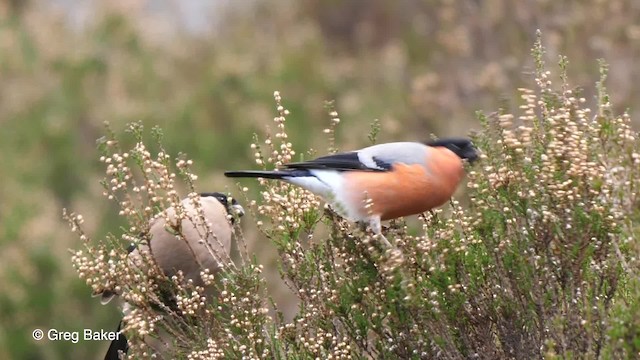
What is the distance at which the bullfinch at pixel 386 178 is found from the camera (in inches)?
162

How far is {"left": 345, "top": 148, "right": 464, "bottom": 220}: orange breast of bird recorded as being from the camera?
13.5ft

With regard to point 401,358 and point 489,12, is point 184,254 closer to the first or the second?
point 401,358

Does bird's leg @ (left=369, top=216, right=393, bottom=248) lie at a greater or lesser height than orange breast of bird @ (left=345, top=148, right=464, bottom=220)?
lesser

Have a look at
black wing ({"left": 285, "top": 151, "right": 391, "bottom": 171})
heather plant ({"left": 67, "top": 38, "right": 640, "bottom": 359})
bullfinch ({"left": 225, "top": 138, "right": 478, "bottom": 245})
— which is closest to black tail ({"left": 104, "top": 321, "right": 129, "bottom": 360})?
heather plant ({"left": 67, "top": 38, "right": 640, "bottom": 359})

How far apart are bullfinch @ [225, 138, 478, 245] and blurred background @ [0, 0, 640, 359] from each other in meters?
3.16

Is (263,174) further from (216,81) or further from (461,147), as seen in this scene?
(216,81)

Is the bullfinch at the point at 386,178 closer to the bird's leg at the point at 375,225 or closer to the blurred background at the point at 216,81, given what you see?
the bird's leg at the point at 375,225

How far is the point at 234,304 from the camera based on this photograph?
3822 mm

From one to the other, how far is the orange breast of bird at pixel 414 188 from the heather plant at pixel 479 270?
0.10 metres

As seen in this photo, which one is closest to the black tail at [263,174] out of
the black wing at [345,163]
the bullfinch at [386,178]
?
the bullfinch at [386,178]

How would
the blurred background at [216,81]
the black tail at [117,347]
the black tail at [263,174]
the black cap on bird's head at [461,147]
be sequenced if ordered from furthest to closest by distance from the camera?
the blurred background at [216,81] < the black tail at [117,347] < the black cap on bird's head at [461,147] < the black tail at [263,174]

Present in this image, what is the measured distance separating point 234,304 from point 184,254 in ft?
3.43

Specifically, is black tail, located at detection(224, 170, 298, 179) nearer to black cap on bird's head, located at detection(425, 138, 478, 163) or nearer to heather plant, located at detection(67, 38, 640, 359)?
heather plant, located at detection(67, 38, 640, 359)

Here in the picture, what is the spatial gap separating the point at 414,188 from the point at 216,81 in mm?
8683
